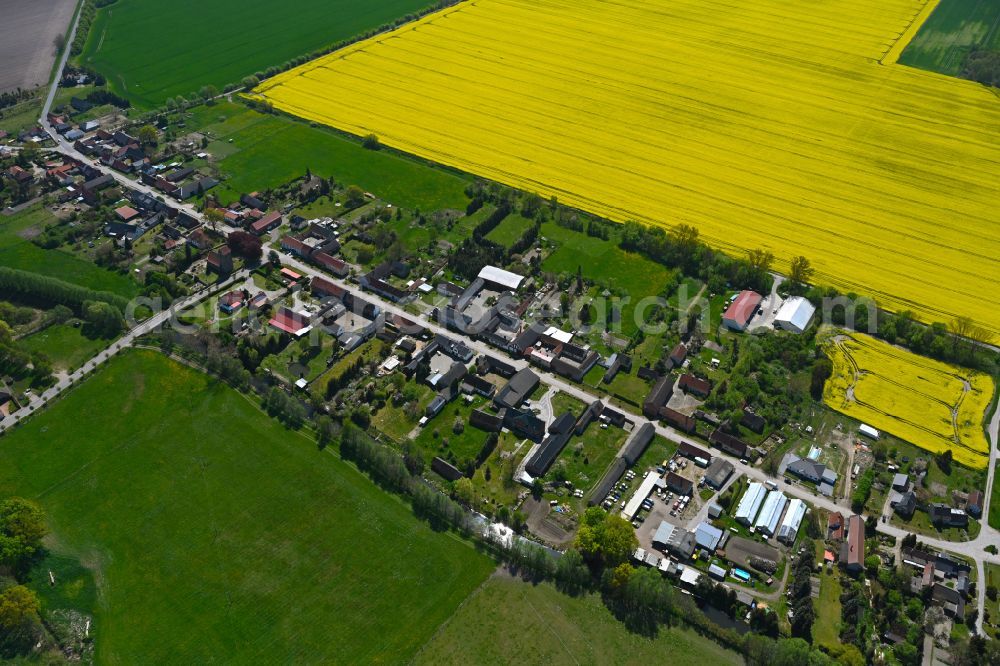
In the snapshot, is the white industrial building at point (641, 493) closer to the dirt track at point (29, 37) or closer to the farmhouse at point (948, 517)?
the farmhouse at point (948, 517)

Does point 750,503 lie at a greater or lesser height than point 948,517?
lesser

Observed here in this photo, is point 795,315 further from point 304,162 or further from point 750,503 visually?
point 304,162

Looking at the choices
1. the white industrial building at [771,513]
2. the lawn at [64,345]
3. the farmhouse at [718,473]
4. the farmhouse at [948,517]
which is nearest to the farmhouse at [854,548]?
the white industrial building at [771,513]

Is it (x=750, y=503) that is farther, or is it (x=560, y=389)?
(x=560, y=389)

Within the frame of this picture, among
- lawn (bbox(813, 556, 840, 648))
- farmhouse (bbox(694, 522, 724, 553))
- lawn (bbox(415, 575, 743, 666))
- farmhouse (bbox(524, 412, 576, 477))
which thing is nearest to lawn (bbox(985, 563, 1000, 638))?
lawn (bbox(813, 556, 840, 648))

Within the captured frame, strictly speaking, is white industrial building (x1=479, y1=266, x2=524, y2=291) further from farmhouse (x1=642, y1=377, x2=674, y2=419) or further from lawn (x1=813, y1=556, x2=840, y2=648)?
lawn (x1=813, y1=556, x2=840, y2=648)

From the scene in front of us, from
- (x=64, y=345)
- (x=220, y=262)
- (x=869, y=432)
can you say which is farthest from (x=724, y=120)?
(x=64, y=345)
